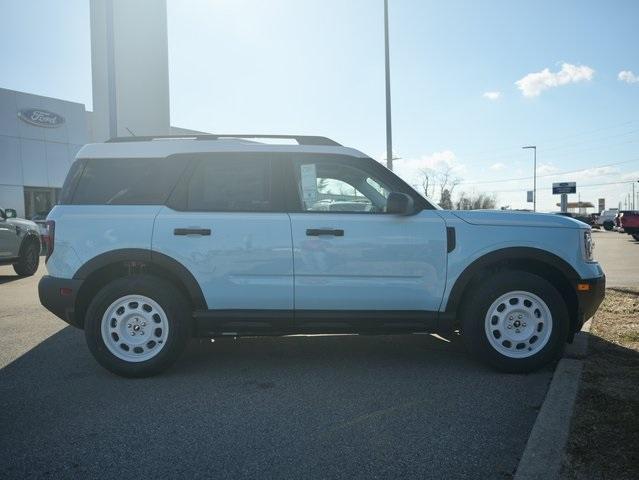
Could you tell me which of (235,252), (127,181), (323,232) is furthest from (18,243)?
(323,232)

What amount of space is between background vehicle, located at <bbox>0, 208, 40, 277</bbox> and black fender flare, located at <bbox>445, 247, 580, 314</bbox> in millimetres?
9617

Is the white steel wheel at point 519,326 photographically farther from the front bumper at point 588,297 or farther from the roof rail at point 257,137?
the roof rail at point 257,137

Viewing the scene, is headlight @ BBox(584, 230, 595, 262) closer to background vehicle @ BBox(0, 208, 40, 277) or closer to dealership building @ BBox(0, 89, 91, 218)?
background vehicle @ BBox(0, 208, 40, 277)

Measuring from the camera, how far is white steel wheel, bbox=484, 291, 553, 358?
4.59m

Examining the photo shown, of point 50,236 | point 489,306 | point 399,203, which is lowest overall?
point 489,306

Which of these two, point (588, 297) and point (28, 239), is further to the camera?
point (28, 239)

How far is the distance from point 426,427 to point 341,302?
52.8 inches

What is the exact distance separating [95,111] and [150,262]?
27.1 m

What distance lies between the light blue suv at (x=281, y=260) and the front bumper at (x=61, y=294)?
0.4 inches

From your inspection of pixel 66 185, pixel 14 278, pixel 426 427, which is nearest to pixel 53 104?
pixel 14 278

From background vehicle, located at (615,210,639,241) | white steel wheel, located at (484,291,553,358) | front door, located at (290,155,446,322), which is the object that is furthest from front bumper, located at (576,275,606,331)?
background vehicle, located at (615,210,639,241)

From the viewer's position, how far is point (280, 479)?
2.79m

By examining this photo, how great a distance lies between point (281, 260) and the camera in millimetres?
4480

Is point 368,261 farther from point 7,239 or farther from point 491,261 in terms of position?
point 7,239
